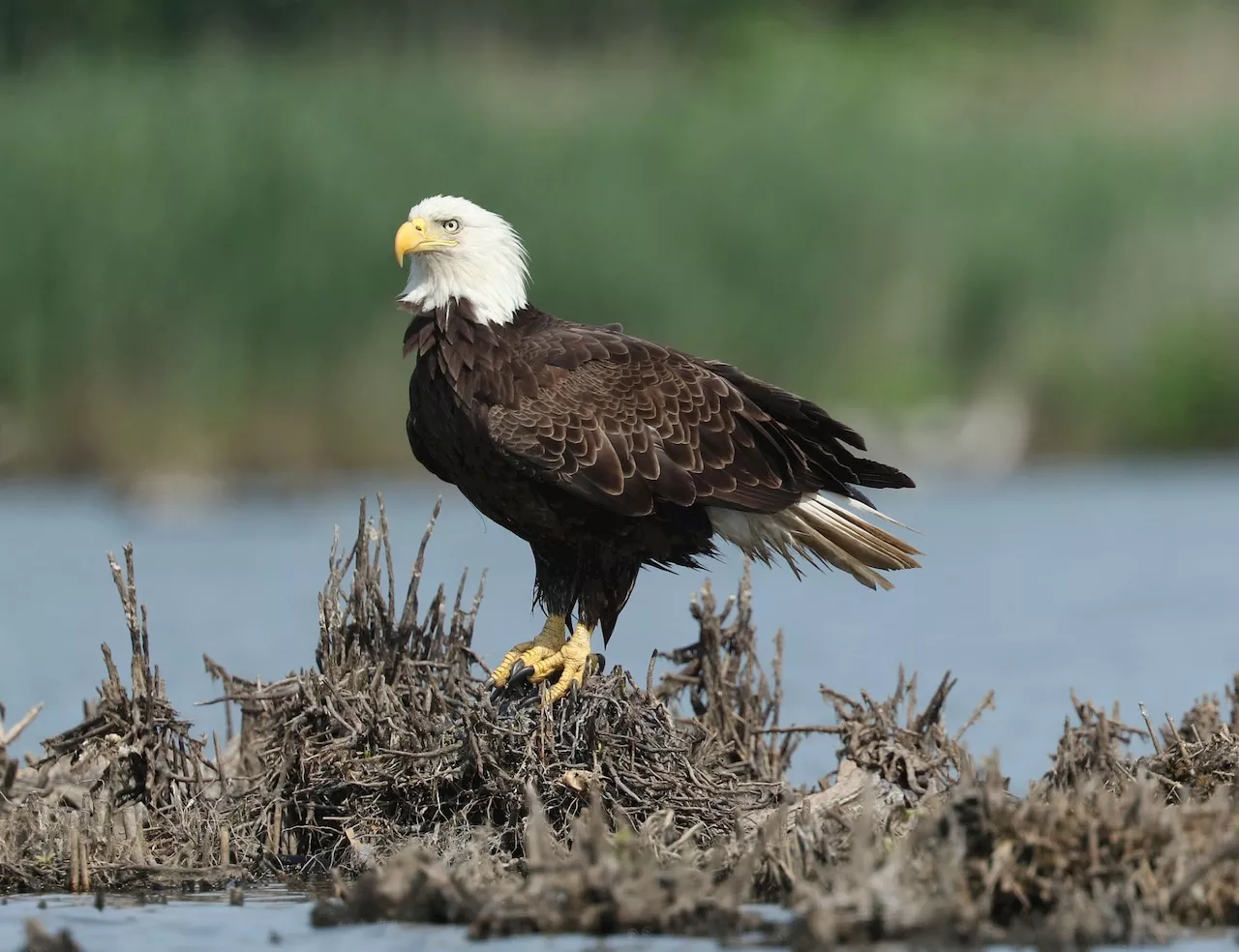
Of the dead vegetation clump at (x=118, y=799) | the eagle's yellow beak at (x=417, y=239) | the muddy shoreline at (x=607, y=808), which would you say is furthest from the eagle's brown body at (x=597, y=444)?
the dead vegetation clump at (x=118, y=799)

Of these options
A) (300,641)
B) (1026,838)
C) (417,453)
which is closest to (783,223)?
(300,641)

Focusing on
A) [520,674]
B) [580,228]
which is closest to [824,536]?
[520,674]

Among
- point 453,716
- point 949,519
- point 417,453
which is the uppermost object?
point 949,519

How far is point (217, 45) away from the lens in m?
22.0

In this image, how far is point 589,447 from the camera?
7.34 meters

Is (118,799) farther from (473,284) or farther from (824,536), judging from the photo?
(824,536)

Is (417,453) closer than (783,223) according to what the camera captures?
Yes

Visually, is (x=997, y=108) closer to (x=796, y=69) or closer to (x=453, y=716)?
(x=796, y=69)

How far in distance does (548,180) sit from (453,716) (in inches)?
458

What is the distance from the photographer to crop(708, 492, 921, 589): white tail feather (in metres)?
7.76

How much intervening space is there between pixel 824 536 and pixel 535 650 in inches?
43.5

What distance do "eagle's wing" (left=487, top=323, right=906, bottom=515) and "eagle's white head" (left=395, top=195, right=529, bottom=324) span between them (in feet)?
0.61

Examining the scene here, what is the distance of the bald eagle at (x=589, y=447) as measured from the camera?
288 inches

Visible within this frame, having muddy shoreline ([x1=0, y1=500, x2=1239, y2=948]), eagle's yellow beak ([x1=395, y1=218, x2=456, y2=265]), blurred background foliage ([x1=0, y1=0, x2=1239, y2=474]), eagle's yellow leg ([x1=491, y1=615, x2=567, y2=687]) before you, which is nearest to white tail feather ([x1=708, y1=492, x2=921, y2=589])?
muddy shoreline ([x1=0, y1=500, x2=1239, y2=948])
